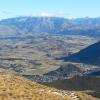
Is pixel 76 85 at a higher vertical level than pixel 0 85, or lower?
lower

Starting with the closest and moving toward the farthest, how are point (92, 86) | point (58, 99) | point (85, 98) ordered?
1. point (58, 99)
2. point (85, 98)
3. point (92, 86)

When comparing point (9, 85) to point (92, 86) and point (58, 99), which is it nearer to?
point (58, 99)

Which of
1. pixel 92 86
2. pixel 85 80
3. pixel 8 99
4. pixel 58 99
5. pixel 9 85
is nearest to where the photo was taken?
pixel 8 99

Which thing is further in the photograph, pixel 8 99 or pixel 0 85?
pixel 0 85

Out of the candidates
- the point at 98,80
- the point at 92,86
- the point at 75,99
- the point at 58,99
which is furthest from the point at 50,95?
the point at 98,80

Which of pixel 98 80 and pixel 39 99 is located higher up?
pixel 39 99

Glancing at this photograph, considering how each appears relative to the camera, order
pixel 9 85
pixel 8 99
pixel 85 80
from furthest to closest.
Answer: pixel 85 80
pixel 9 85
pixel 8 99

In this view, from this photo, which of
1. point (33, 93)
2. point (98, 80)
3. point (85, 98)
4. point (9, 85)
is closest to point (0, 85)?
point (9, 85)

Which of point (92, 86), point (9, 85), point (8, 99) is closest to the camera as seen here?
point (8, 99)

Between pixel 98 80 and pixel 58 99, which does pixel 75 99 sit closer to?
pixel 58 99
